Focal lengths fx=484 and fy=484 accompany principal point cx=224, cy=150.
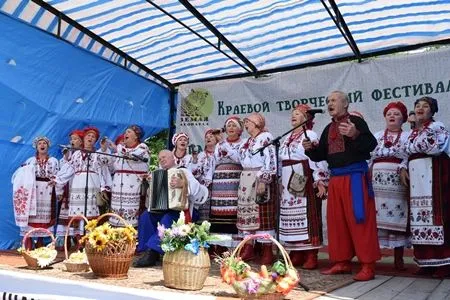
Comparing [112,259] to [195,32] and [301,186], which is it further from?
[195,32]

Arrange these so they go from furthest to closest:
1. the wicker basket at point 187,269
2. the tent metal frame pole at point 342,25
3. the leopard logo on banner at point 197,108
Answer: the leopard logo on banner at point 197,108 → the tent metal frame pole at point 342,25 → the wicker basket at point 187,269

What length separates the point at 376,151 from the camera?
15.4 ft

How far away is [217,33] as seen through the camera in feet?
19.9

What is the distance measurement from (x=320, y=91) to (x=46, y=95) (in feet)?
11.7

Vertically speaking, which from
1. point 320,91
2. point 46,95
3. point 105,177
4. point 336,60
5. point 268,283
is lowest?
point 268,283

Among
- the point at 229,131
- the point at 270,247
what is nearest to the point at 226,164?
the point at 229,131

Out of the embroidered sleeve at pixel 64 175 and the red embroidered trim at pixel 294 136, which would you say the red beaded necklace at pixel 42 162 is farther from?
the red embroidered trim at pixel 294 136

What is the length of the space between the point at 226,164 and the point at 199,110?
88.1 inches

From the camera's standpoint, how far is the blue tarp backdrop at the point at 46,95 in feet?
19.1

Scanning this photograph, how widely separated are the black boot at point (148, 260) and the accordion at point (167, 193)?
46 cm

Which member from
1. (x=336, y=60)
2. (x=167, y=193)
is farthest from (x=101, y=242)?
(x=336, y=60)

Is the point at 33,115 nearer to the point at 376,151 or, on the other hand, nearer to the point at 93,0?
the point at 93,0

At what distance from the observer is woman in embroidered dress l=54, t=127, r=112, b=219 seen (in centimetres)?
609

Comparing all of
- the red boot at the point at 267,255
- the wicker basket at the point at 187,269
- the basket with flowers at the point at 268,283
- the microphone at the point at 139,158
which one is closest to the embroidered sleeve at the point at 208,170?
the microphone at the point at 139,158
